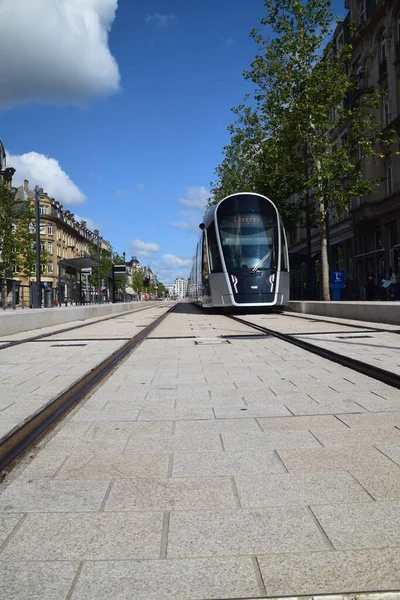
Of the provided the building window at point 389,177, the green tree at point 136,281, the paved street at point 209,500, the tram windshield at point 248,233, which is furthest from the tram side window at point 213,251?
the green tree at point 136,281

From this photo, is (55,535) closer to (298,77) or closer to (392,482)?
(392,482)

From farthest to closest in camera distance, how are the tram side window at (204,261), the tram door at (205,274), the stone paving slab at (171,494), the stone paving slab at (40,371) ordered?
the tram side window at (204,261) < the tram door at (205,274) < the stone paving slab at (40,371) < the stone paving slab at (171,494)

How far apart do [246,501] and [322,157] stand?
26.2m

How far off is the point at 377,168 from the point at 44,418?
34939 mm

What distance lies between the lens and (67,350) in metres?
9.99

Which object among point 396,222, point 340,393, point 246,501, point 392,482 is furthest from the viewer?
point 396,222

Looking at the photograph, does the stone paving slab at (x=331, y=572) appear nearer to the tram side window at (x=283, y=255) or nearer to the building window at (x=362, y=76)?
the tram side window at (x=283, y=255)

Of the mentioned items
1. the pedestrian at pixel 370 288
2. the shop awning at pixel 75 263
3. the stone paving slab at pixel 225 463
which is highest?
the shop awning at pixel 75 263

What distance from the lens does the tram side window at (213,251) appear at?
2053 centimetres

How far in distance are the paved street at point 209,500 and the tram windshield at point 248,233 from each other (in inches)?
590

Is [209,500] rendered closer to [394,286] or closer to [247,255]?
[247,255]

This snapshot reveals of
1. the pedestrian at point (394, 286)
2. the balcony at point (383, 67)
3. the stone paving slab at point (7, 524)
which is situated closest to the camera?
the stone paving slab at point (7, 524)

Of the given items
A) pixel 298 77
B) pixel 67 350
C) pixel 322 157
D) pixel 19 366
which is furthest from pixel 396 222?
pixel 19 366

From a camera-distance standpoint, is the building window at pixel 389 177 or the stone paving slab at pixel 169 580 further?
the building window at pixel 389 177
